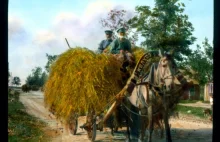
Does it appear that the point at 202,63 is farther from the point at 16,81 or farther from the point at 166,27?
the point at 16,81

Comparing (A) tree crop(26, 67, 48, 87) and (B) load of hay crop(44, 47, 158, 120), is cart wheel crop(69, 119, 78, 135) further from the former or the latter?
(A) tree crop(26, 67, 48, 87)

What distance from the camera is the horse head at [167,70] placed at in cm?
540

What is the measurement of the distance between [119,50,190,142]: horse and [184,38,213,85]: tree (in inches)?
11.2

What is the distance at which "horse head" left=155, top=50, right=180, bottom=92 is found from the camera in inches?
213

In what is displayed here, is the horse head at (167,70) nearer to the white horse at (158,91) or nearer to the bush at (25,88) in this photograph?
the white horse at (158,91)

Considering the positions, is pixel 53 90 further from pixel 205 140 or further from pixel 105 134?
pixel 205 140

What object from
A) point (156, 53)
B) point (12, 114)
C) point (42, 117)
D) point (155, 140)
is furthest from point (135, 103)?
point (12, 114)

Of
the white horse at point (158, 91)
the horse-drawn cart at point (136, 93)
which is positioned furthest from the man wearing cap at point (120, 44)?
the white horse at point (158, 91)

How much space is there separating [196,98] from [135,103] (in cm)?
99

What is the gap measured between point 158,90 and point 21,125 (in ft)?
6.91

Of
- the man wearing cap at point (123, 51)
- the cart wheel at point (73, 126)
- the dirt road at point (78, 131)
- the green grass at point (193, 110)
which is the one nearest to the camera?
the dirt road at point (78, 131)

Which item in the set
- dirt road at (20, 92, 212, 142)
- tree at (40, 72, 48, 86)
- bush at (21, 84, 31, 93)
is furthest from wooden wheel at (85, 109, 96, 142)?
bush at (21, 84, 31, 93)

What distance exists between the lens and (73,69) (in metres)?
5.39

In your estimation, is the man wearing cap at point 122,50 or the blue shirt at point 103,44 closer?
the man wearing cap at point 122,50
